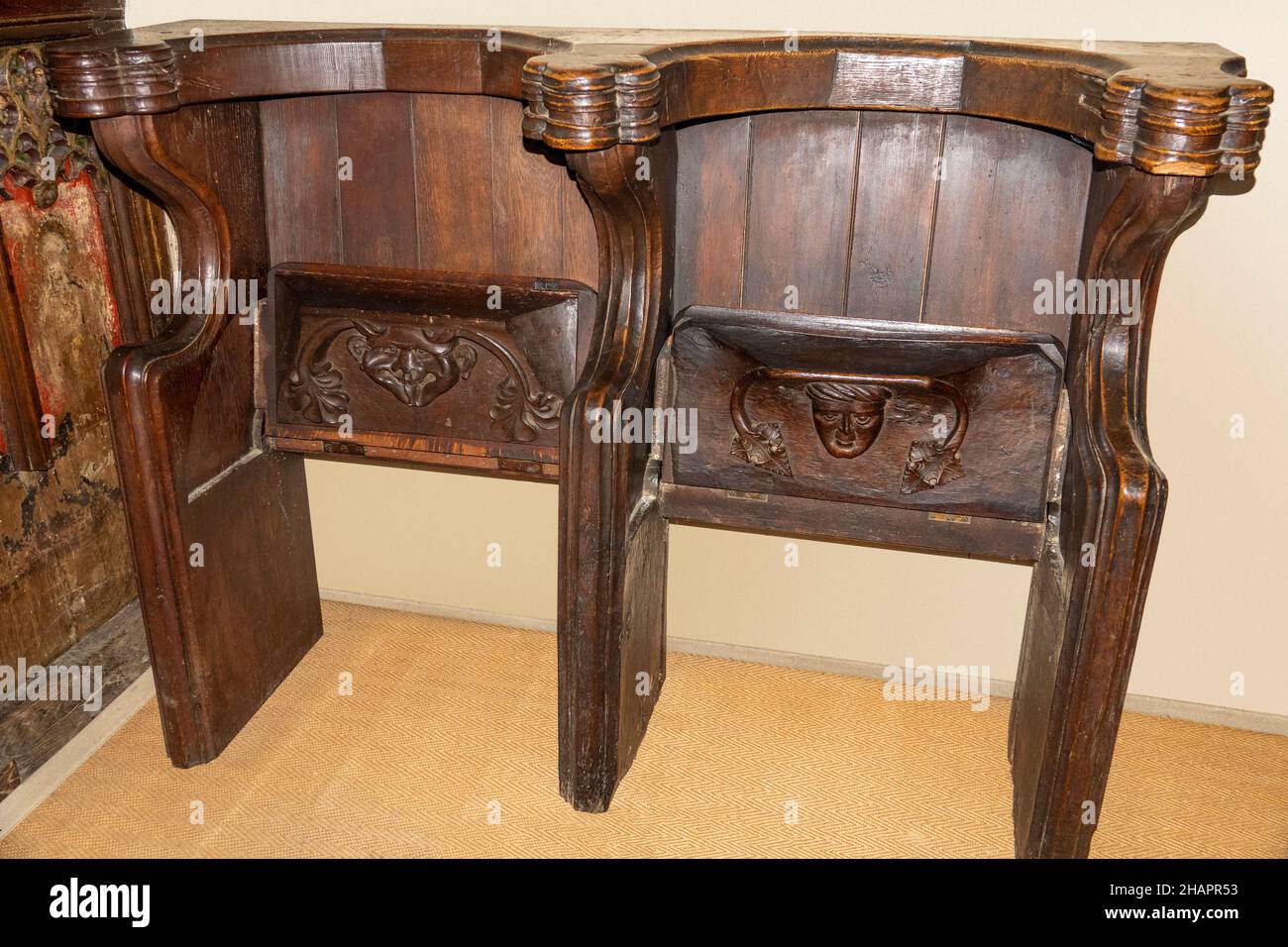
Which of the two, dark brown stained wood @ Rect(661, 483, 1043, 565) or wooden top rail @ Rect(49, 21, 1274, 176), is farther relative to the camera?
dark brown stained wood @ Rect(661, 483, 1043, 565)

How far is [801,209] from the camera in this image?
5.61 ft

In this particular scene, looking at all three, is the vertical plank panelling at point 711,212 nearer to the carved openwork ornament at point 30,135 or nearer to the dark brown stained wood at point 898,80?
the dark brown stained wood at point 898,80

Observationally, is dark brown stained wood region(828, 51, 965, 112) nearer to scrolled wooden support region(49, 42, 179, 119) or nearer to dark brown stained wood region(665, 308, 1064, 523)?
dark brown stained wood region(665, 308, 1064, 523)

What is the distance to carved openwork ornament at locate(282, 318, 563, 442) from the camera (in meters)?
1.83

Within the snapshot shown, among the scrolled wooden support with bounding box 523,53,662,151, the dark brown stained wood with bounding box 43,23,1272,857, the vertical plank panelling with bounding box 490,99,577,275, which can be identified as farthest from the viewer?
the vertical plank panelling with bounding box 490,99,577,275

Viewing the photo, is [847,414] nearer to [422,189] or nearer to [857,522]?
[857,522]

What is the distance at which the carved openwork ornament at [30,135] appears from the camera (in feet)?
5.67

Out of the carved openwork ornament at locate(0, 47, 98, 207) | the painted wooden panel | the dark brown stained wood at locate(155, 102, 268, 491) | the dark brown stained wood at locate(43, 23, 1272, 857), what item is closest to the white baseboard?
the dark brown stained wood at locate(43, 23, 1272, 857)

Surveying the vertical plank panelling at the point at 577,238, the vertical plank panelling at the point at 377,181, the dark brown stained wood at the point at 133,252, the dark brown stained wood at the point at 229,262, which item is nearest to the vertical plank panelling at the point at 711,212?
the vertical plank panelling at the point at 577,238

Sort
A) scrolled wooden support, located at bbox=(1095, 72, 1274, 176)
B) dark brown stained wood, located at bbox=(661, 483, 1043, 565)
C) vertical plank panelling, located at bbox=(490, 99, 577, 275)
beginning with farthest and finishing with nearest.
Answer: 1. vertical plank panelling, located at bbox=(490, 99, 577, 275)
2. dark brown stained wood, located at bbox=(661, 483, 1043, 565)
3. scrolled wooden support, located at bbox=(1095, 72, 1274, 176)

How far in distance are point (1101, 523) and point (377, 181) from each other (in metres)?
1.25

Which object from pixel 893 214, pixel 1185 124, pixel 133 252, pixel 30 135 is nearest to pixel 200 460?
pixel 133 252

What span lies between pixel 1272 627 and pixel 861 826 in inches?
32.7

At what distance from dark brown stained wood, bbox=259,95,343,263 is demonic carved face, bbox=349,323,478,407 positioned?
165mm
